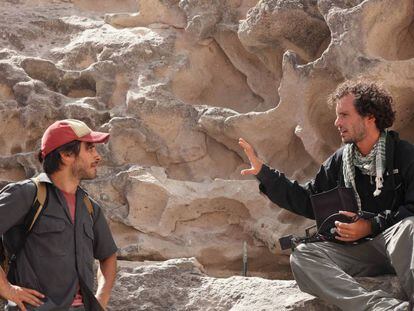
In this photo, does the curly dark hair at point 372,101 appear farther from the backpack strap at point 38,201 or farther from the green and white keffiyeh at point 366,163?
the backpack strap at point 38,201

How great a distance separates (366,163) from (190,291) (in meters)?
1.13

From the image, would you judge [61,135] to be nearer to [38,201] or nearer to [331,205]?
[38,201]

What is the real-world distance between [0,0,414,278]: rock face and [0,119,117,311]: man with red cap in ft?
9.85

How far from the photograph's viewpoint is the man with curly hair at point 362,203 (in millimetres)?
3404

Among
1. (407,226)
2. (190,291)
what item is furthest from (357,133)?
(190,291)

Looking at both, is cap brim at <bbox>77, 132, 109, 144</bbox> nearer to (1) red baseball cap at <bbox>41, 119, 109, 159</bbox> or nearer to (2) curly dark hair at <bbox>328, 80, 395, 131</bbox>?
(1) red baseball cap at <bbox>41, 119, 109, 159</bbox>

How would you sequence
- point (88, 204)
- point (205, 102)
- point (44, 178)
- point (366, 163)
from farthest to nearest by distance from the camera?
point (205, 102)
point (366, 163)
point (88, 204)
point (44, 178)

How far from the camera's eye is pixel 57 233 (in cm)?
309

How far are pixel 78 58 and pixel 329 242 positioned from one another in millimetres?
4379

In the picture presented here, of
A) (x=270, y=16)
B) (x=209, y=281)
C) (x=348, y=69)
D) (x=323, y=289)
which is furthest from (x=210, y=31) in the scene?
(x=323, y=289)

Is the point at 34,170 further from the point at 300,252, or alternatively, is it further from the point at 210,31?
the point at 300,252

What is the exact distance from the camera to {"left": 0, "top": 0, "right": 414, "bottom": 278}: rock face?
601 centimetres

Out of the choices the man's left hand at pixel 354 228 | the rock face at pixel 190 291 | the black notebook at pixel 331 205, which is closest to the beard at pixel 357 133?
the black notebook at pixel 331 205

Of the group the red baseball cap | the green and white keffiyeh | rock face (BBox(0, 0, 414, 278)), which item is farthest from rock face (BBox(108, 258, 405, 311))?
rock face (BBox(0, 0, 414, 278))
